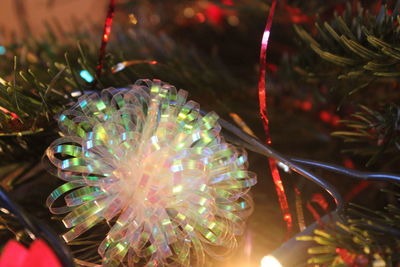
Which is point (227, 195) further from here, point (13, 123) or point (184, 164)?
point (13, 123)

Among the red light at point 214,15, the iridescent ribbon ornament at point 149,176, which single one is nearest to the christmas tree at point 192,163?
the iridescent ribbon ornament at point 149,176

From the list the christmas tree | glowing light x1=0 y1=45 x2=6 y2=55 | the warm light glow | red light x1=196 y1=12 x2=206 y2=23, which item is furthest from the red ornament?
red light x1=196 y1=12 x2=206 y2=23

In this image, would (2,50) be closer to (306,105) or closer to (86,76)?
(86,76)

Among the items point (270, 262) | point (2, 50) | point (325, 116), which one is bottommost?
point (270, 262)

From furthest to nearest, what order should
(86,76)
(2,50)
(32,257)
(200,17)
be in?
1. (200,17)
2. (2,50)
3. (86,76)
4. (32,257)

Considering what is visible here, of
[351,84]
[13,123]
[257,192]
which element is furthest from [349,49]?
[13,123]

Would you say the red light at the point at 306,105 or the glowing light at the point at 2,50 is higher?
the glowing light at the point at 2,50

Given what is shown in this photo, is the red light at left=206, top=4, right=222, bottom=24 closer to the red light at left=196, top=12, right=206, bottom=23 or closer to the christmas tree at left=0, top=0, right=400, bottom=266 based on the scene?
the red light at left=196, top=12, right=206, bottom=23

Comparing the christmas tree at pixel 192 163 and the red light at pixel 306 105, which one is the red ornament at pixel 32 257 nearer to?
the christmas tree at pixel 192 163

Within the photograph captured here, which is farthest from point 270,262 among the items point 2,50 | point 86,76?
point 2,50
